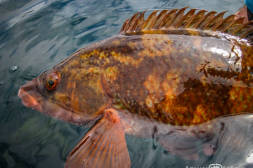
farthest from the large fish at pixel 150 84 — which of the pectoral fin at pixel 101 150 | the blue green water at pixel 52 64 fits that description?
the blue green water at pixel 52 64

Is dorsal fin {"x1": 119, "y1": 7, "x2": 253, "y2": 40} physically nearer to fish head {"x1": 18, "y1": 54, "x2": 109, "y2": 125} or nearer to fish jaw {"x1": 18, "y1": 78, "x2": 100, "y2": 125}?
fish head {"x1": 18, "y1": 54, "x2": 109, "y2": 125}

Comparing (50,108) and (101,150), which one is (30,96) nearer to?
(50,108)

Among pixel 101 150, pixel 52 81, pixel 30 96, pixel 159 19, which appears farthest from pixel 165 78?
pixel 30 96

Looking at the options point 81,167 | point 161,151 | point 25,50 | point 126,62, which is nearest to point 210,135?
point 161,151

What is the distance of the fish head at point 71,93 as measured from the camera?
1784mm

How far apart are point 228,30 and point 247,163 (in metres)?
1.43

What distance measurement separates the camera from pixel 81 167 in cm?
157

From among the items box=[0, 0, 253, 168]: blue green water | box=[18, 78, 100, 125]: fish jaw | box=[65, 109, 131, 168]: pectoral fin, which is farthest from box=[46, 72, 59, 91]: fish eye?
box=[0, 0, 253, 168]: blue green water

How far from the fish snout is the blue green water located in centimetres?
75

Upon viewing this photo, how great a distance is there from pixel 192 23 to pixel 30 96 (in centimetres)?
195

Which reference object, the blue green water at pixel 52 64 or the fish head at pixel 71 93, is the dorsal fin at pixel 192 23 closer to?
the fish head at pixel 71 93

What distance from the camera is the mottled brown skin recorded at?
166cm

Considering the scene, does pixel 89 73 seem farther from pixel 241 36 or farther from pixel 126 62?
pixel 241 36

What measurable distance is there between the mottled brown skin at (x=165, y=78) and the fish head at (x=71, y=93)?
1cm
